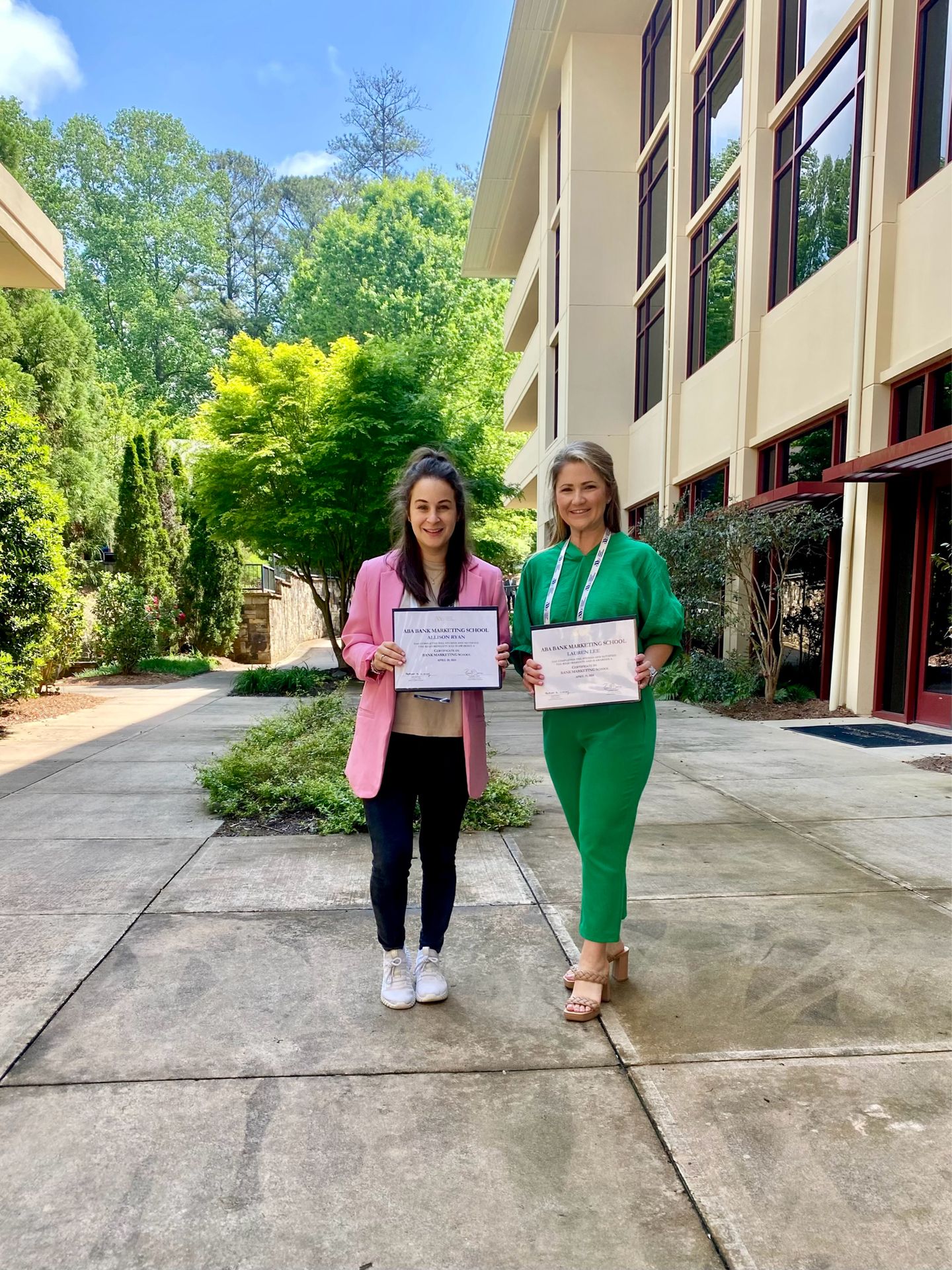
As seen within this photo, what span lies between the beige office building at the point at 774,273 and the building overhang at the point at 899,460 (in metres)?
0.03

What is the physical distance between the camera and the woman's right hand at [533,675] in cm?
273

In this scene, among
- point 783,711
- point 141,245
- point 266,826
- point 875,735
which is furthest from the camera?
point 141,245

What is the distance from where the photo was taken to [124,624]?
1569 centimetres

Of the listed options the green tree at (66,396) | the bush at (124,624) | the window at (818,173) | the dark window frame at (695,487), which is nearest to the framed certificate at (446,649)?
the window at (818,173)

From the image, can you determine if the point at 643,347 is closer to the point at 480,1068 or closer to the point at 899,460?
the point at 899,460

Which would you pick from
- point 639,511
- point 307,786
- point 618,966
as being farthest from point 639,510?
point 618,966

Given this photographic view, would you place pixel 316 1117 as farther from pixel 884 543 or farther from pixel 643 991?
pixel 884 543

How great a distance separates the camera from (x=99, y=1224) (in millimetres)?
1818

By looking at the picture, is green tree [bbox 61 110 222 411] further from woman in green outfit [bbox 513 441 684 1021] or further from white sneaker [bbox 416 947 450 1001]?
white sneaker [bbox 416 947 450 1001]

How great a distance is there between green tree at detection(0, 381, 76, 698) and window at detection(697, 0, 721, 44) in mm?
12330

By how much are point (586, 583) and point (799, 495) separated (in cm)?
766

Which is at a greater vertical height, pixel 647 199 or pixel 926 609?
pixel 647 199

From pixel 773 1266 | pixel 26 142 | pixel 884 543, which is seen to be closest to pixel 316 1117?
pixel 773 1266

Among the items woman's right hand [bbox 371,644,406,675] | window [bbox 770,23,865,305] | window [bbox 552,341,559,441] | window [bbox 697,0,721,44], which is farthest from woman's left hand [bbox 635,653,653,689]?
window [bbox 552,341,559,441]
